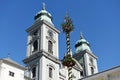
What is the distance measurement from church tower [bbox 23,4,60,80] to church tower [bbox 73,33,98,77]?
13796mm

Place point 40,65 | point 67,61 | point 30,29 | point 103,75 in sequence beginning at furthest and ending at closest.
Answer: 1. point 30,29
2. point 40,65
3. point 103,75
4. point 67,61

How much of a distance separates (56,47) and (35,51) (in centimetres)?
507

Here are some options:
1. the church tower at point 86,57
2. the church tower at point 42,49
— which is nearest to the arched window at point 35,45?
the church tower at point 42,49

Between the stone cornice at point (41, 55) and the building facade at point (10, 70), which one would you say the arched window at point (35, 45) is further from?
the building facade at point (10, 70)

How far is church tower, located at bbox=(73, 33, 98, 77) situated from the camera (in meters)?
72.1

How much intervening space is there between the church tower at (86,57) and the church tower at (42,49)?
13796mm

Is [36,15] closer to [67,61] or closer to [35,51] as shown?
[35,51]

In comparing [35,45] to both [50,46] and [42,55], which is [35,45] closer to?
[50,46]

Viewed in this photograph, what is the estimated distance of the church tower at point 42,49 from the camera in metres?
54.3

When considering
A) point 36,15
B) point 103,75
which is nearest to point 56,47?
point 36,15

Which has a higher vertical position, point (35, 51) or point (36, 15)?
point (36, 15)

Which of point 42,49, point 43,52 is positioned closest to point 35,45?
point 42,49

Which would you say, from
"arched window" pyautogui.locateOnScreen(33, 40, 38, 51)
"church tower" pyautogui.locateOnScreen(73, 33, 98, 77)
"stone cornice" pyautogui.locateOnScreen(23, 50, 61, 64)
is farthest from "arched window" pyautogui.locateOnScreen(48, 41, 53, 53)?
"church tower" pyautogui.locateOnScreen(73, 33, 98, 77)

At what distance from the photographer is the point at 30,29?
205 feet
